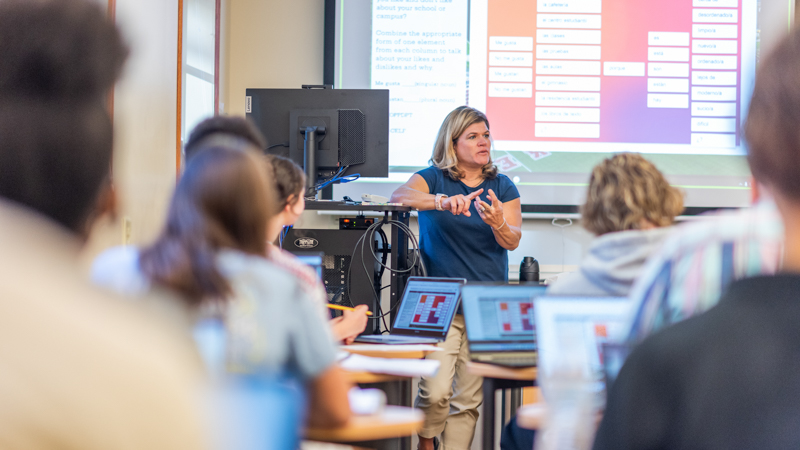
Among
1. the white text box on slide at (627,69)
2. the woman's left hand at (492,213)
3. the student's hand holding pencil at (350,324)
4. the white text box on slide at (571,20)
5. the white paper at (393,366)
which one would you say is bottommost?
the white paper at (393,366)

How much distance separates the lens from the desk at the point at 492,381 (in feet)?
5.62

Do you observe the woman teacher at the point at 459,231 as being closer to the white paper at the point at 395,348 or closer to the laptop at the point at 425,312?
the laptop at the point at 425,312

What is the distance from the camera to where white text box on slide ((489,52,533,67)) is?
3744mm

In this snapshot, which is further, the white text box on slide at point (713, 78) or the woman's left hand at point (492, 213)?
the white text box on slide at point (713, 78)

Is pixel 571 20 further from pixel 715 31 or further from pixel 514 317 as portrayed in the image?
pixel 514 317

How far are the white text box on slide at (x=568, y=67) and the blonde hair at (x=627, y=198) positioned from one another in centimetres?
211

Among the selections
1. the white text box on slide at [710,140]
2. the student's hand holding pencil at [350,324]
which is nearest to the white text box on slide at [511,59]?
the white text box on slide at [710,140]

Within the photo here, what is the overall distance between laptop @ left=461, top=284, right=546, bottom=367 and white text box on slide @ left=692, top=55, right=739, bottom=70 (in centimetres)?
260

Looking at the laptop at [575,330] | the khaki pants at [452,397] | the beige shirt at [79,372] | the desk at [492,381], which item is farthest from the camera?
the khaki pants at [452,397]

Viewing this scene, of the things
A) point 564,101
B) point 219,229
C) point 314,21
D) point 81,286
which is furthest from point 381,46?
point 81,286

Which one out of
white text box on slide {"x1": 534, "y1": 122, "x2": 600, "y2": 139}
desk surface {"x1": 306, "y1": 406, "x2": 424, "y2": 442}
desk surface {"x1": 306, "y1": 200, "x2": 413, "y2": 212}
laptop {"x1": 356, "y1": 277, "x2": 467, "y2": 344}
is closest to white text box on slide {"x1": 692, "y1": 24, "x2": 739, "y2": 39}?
white text box on slide {"x1": 534, "y1": 122, "x2": 600, "y2": 139}

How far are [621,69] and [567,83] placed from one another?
34 cm

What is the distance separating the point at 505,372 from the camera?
171 cm

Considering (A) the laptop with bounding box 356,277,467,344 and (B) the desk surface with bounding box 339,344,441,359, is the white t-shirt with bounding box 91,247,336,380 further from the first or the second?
(A) the laptop with bounding box 356,277,467,344
